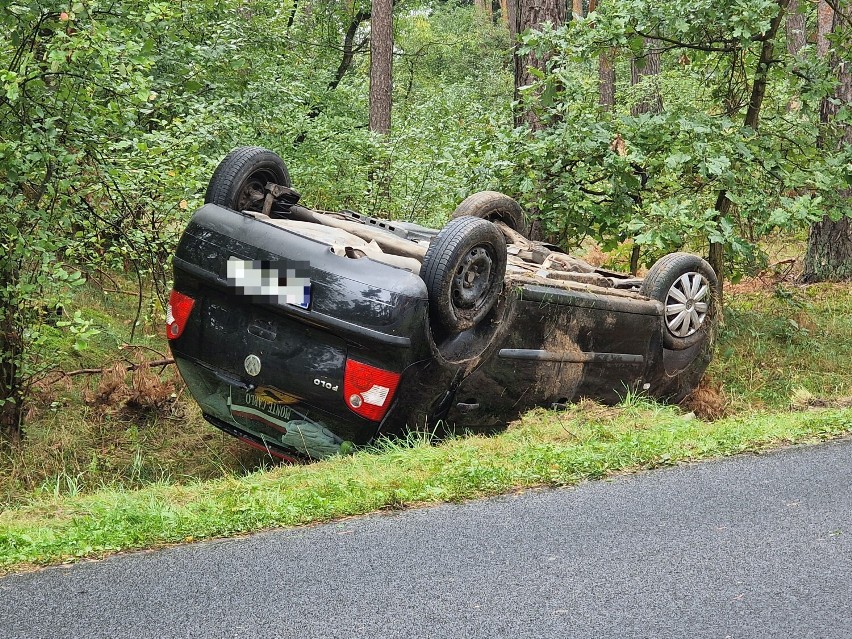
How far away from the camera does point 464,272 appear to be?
5.95 metres

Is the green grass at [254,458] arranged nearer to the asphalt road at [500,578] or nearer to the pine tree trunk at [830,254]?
the asphalt road at [500,578]

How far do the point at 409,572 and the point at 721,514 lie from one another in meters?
1.76

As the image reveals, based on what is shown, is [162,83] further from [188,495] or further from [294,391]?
[188,495]

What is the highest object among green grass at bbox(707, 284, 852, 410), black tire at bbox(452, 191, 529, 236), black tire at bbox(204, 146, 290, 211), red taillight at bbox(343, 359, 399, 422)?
black tire at bbox(204, 146, 290, 211)

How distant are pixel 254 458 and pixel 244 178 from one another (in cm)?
211

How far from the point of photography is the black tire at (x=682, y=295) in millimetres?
7953

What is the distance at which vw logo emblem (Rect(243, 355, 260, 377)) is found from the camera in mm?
5918

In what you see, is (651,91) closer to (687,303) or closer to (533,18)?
(533,18)

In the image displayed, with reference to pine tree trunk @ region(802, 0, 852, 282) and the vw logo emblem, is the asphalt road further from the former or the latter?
pine tree trunk @ region(802, 0, 852, 282)

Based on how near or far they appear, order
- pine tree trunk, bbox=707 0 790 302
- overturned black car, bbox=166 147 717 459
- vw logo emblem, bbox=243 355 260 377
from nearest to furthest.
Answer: overturned black car, bbox=166 147 717 459, vw logo emblem, bbox=243 355 260 377, pine tree trunk, bbox=707 0 790 302

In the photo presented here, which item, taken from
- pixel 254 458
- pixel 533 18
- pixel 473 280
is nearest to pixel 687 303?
pixel 473 280

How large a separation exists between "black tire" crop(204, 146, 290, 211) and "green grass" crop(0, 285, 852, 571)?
1.60 meters

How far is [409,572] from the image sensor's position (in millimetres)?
4039

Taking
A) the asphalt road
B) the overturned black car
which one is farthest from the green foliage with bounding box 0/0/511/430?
the asphalt road
